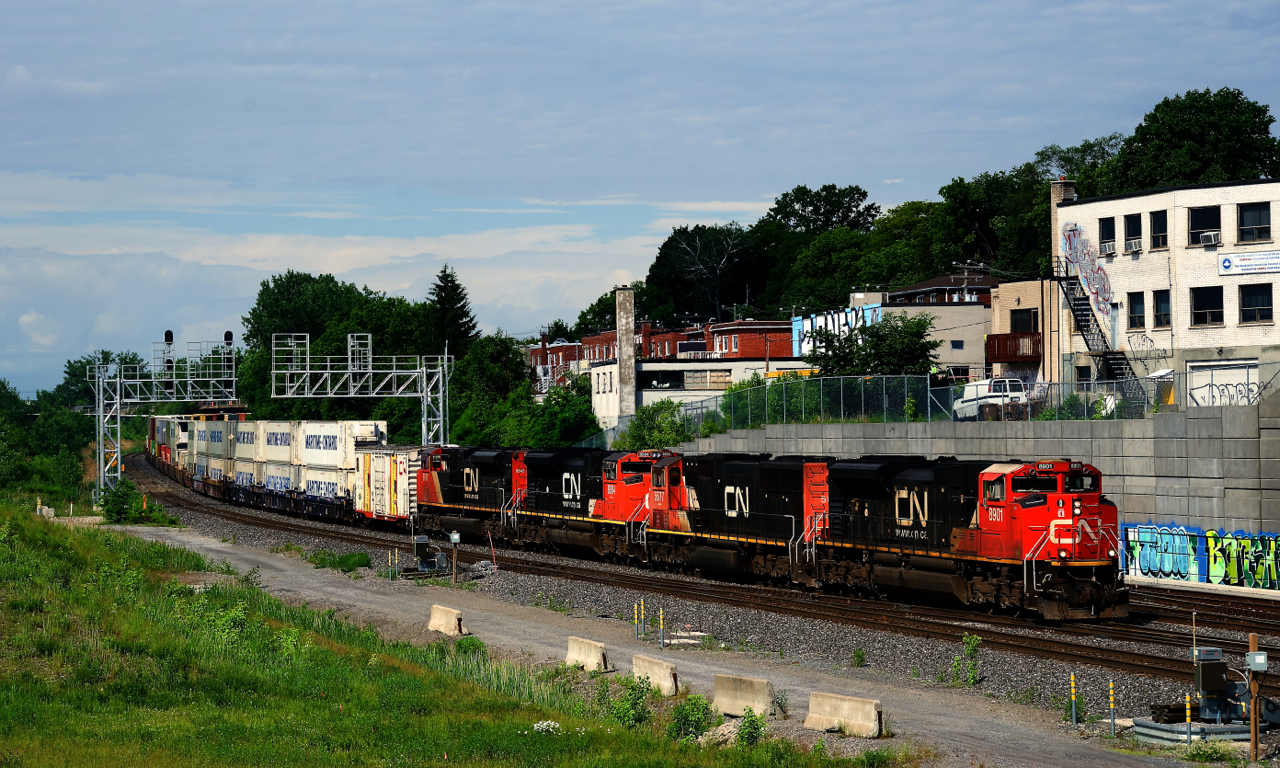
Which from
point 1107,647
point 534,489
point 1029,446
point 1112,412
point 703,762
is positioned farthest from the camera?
point 534,489

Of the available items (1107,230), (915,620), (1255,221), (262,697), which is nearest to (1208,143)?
(1107,230)

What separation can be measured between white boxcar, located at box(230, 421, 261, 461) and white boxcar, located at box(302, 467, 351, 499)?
26.3ft

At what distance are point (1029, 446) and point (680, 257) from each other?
9909 centimetres

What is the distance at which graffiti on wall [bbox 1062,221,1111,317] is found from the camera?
50.2 metres

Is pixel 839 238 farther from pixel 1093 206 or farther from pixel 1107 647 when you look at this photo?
pixel 1107 647

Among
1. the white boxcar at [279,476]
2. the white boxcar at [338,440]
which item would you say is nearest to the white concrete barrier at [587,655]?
the white boxcar at [338,440]

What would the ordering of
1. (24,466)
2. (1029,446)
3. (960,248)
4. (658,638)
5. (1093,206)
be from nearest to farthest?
(658,638) → (1029,446) → (1093,206) → (24,466) → (960,248)

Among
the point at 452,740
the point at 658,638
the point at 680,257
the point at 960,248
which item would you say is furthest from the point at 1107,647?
the point at 680,257

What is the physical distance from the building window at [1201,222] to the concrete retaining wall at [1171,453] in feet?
47.3

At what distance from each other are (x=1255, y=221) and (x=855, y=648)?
31.5 meters

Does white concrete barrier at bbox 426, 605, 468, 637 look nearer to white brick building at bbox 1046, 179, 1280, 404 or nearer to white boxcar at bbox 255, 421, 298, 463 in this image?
white brick building at bbox 1046, 179, 1280, 404

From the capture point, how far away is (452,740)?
1673 cm

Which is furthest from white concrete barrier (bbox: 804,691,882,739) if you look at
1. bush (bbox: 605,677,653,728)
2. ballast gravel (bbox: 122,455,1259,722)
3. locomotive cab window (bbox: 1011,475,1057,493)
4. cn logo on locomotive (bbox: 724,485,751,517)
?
cn logo on locomotive (bbox: 724,485,751,517)

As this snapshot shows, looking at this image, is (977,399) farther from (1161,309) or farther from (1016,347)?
(1016,347)
